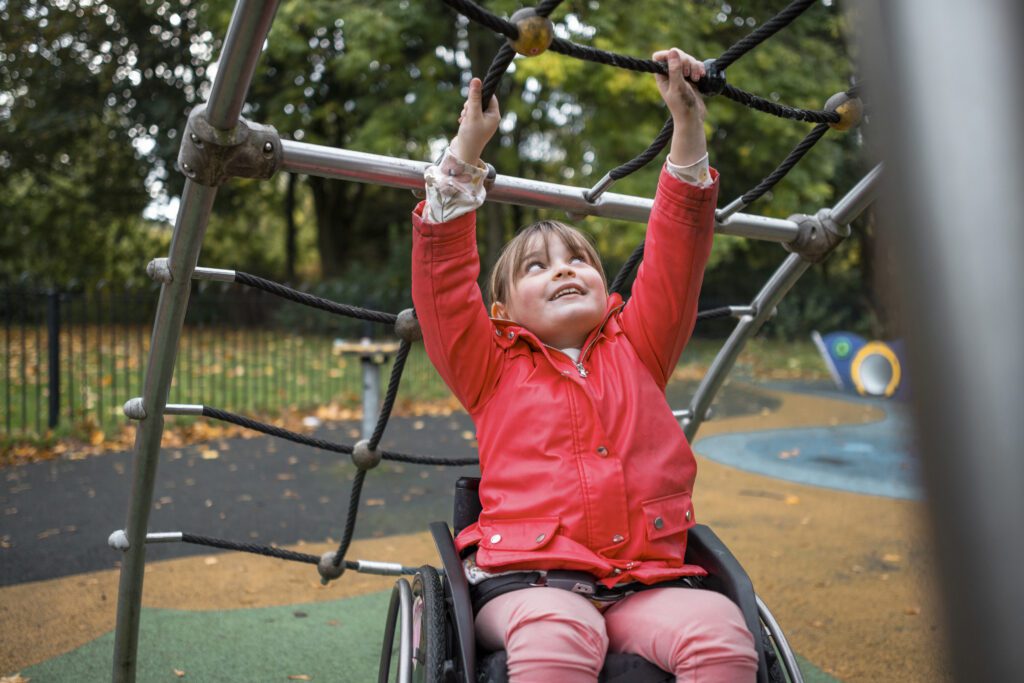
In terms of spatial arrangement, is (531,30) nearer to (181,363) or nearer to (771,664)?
(771,664)

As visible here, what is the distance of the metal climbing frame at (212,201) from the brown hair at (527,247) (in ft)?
0.35

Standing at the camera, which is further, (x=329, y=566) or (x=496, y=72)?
(x=329, y=566)

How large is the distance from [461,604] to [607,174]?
2.85 feet

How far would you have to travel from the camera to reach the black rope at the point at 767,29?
130cm

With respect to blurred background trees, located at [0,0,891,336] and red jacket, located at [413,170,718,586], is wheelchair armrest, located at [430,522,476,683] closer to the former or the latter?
red jacket, located at [413,170,718,586]

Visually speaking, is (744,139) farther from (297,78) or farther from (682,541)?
(682,541)

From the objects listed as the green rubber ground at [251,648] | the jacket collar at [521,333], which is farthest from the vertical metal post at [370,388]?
the jacket collar at [521,333]

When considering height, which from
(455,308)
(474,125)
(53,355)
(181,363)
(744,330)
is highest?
(474,125)

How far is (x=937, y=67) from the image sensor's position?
11.6 inches

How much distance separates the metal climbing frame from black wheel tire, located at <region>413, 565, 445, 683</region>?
68cm

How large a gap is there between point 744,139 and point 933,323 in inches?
415

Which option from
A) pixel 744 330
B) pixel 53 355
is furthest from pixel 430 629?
pixel 53 355

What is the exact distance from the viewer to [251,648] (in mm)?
2424

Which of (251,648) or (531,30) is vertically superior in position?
(531,30)
